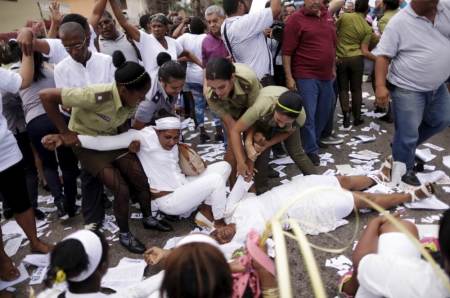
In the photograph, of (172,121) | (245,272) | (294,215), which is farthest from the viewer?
(172,121)

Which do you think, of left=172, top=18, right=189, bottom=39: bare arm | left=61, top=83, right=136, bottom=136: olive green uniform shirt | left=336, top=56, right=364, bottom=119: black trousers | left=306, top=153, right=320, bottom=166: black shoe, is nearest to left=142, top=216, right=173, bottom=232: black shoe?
left=61, top=83, right=136, bottom=136: olive green uniform shirt

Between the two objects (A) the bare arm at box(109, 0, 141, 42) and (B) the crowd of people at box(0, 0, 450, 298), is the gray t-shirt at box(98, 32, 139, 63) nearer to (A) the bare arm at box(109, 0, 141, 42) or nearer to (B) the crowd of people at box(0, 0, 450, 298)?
(B) the crowd of people at box(0, 0, 450, 298)

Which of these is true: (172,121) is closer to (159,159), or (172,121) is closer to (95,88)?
(159,159)

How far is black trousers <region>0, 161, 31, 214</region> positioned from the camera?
2.75 m

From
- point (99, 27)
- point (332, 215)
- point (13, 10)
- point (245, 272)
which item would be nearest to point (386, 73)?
point (332, 215)

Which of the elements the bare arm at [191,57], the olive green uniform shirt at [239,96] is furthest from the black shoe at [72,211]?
the bare arm at [191,57]

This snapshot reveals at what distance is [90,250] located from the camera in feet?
5.57

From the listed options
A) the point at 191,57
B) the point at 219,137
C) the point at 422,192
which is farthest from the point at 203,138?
the point at 422,192

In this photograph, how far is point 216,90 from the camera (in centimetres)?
318

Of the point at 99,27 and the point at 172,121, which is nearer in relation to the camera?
the point at 172,121

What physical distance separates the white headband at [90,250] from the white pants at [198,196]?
4.80 feet

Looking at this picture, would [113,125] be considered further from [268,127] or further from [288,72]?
[288,72]

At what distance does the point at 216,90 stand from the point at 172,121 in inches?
18.8

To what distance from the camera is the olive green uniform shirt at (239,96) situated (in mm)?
3356
